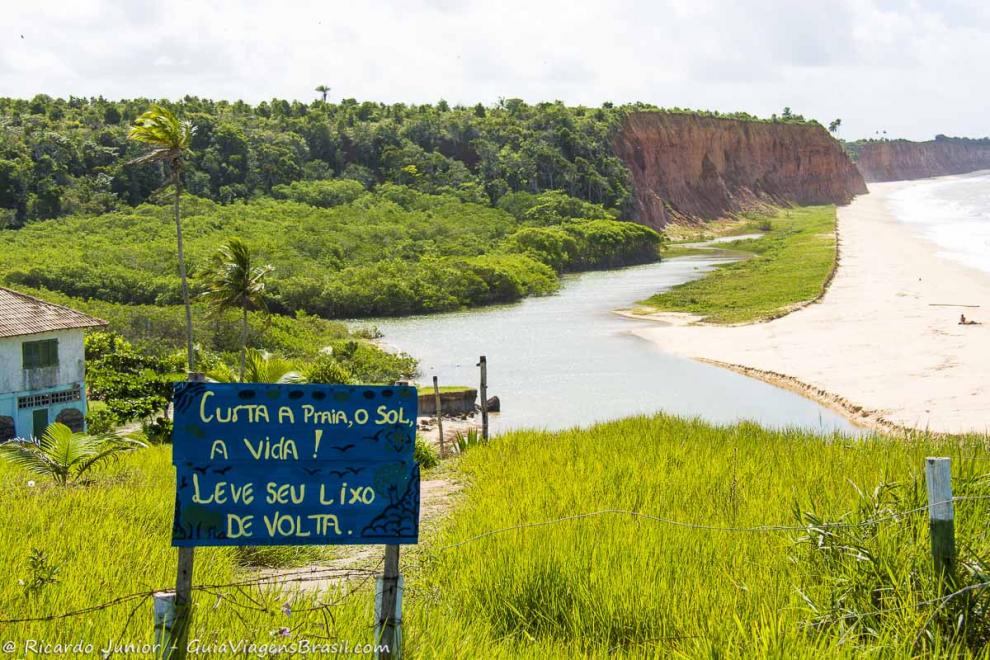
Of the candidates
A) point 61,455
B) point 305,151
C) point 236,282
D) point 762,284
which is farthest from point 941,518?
point 305,151

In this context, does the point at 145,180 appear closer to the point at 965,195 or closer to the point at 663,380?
the point at 663,380

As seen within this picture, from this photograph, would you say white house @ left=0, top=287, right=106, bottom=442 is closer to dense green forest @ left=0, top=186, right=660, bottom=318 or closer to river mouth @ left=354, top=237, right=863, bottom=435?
river mouth @ left=354, top=237, right=863, bottom=435

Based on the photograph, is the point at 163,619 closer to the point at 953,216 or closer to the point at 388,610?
the point at 388,610

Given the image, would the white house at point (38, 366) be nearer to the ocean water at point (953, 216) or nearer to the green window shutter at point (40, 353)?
the green window shutter at point (40, 353)

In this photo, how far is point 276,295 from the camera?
52.4 metres

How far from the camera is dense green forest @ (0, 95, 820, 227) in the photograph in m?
72.6

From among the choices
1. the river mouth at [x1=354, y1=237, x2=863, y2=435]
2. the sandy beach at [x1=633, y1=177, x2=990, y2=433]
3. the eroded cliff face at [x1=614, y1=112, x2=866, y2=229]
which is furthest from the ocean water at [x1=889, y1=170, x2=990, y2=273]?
the river mouth at [x1=354, y1=237, x2=863, y2=435]

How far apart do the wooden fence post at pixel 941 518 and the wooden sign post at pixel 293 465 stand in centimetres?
334

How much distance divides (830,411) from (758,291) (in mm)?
28054

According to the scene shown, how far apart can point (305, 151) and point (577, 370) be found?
62.6 metres

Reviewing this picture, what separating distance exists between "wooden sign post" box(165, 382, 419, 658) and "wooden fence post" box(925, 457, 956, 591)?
3336 millimetres

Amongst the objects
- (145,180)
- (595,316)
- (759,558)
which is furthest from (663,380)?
(145,180)

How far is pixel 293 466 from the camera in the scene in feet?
16.4

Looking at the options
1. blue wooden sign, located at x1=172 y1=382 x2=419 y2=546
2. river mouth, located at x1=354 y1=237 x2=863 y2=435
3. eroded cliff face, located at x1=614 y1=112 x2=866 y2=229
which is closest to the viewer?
blue wooden sign, located at x1=172 y1=382 x2=419 y2=546
